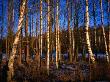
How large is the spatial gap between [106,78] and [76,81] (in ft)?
4.66

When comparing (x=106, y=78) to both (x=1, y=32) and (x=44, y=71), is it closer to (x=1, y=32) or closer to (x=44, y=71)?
(x=44, y=71)

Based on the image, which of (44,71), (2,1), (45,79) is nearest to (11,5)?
(2,1)

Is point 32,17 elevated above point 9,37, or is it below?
above

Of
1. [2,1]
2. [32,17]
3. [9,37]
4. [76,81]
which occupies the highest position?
[2,1]

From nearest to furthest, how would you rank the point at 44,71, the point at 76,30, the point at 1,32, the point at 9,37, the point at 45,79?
the point at 45,79 < the point at 44,71 < the point at 76,30 < the point at 9,37 < the point at 1,32

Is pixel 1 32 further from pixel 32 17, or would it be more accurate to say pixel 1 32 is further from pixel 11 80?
pixel 11 80

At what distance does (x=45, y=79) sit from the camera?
13602 millimetres

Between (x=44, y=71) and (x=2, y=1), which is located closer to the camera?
(x=44, y=71)

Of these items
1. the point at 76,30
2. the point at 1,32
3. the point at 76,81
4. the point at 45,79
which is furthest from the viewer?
the point at 1,32

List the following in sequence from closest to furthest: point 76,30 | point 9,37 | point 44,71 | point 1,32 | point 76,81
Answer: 1. point 76,81
2. point 44,71
3. point 76,30
4. point 9,37
5. point 1,32

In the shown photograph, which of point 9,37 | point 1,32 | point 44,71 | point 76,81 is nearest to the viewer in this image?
point 76,81

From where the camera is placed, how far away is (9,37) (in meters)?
37.8

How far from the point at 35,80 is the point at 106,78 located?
334 centimetres

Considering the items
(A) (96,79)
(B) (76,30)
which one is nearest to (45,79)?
(A) (96,79)
